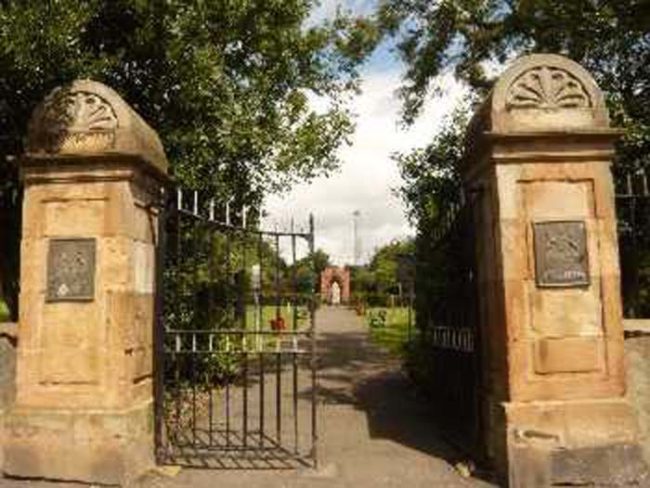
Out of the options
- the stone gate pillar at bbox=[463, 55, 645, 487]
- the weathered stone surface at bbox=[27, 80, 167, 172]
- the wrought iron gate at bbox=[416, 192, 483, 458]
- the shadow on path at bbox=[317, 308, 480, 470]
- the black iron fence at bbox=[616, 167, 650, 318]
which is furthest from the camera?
the black iron fence at bbox=[616, 167, 650, 318]

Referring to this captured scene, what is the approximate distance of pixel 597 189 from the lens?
6.97 metres

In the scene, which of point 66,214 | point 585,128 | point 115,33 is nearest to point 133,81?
point 115,33

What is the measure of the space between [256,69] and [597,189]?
25.5ft

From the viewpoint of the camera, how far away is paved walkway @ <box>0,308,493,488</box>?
7039mm

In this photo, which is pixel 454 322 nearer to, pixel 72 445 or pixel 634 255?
pixel 634 255

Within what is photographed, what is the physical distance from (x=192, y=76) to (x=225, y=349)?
A: 4.35m

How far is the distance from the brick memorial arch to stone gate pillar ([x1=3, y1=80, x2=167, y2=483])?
6272cm

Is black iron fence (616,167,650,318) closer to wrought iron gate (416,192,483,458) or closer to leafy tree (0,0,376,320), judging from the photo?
wrought iron gate (416,192,483,458)

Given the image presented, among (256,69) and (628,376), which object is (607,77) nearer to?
(256,69)

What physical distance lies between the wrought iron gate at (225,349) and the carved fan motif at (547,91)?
229cm

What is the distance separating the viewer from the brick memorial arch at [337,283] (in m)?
71.6

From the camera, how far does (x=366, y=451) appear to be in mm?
8375

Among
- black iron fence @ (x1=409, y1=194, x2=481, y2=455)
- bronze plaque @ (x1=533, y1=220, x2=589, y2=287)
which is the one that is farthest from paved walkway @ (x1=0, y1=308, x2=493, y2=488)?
bronze plaque @ (x1=533, y1=220, x2=589, y2=287)

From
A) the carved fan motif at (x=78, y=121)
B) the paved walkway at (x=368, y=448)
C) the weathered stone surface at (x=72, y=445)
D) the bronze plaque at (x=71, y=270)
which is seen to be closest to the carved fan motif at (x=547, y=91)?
the paved walkway at (x=368, y=448)
